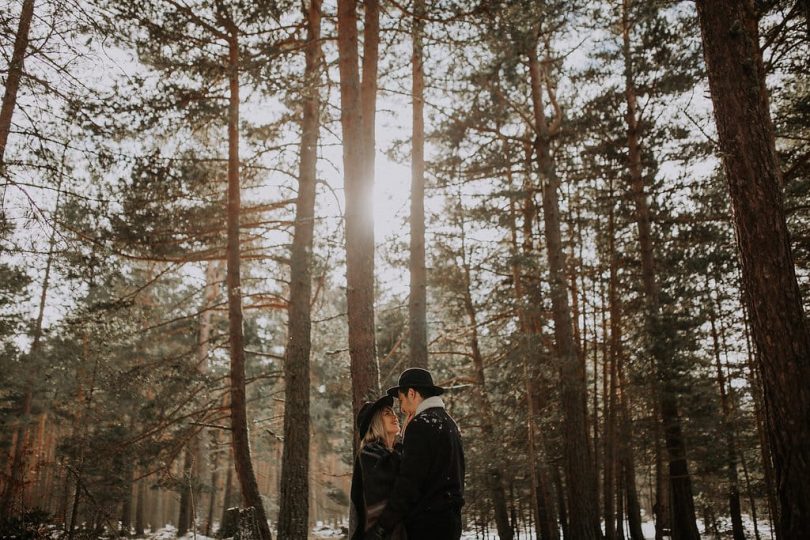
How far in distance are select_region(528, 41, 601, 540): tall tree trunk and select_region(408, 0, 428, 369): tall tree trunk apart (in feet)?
8.86

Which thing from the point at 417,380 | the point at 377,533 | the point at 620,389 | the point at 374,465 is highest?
the point at 620,389

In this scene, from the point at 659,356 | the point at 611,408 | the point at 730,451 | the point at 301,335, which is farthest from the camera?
the point at 730,451

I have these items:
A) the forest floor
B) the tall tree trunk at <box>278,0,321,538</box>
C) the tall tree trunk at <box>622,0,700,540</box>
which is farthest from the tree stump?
the tall tree trunk at <box>622,0,700,540</box>

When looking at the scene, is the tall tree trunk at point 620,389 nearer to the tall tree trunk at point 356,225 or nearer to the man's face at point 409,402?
the tall tree trunk at point 356,225

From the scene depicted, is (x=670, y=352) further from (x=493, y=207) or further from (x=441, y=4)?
(x=441, y=4)

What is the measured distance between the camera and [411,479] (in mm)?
3496

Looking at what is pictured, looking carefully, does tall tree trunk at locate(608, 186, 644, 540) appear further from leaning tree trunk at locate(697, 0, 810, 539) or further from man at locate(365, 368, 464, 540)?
man at locate(365, 368, 464, 540)

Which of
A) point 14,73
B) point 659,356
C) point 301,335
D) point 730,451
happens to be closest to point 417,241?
point 301,335

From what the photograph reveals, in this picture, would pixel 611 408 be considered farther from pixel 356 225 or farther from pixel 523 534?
pixel 523 534

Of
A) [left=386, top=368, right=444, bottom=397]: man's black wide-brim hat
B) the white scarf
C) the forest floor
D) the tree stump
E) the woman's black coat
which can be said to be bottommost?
the forest floor

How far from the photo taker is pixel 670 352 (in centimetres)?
1296

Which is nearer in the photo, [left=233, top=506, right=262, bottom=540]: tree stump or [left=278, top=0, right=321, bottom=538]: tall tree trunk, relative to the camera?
[left=233, top=506, right=262, bottom=540]: tree stump

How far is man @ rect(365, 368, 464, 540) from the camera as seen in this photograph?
137 inches

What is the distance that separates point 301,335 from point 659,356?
8.83 m
